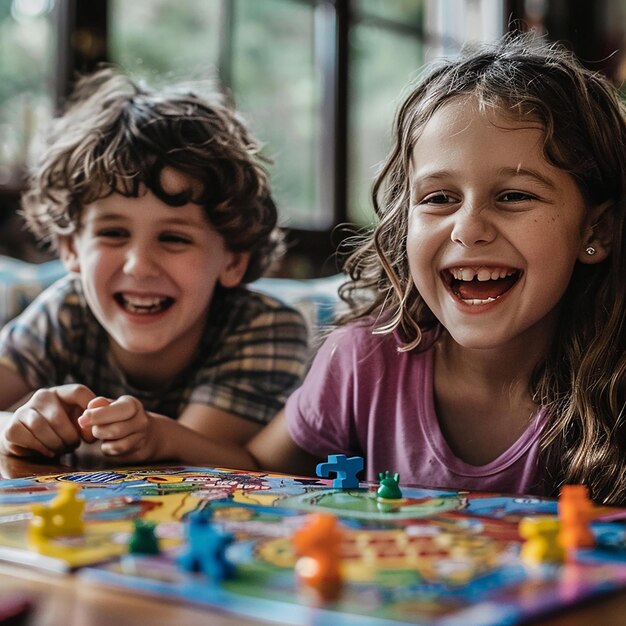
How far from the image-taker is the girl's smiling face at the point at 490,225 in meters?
Answer: 1.00

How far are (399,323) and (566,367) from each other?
0.66ft

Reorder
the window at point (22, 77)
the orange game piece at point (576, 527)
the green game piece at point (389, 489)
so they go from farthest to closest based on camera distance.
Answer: the window at point (22, 77) < the green game piece at point (389, 489) < the orange game piece at point (576, 527)

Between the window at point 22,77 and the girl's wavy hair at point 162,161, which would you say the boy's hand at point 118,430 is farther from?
the window at point 22,77

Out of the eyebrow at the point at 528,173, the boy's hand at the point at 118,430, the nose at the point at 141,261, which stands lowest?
the boy's hand at the point at 118,430

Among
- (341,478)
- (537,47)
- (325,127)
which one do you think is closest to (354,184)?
(325,127)

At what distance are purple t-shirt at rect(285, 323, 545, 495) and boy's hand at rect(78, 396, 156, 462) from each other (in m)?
0.19

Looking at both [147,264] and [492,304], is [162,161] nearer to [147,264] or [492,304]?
[147,264]

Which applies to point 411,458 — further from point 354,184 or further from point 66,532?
point 354,184

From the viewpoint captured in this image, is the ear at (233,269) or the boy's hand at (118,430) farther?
the ear at (233,269)

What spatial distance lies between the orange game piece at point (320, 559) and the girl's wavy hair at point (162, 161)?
0.91m

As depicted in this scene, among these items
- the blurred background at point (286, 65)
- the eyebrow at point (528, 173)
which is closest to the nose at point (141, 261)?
the eyebrow at point (528, 173)

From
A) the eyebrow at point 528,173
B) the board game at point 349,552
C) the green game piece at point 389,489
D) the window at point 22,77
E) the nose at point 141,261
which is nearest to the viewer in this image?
the board game at point 349,552

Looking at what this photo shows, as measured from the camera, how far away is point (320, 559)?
487 mm

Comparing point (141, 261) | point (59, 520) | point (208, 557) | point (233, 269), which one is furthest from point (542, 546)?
point (233, 269)
